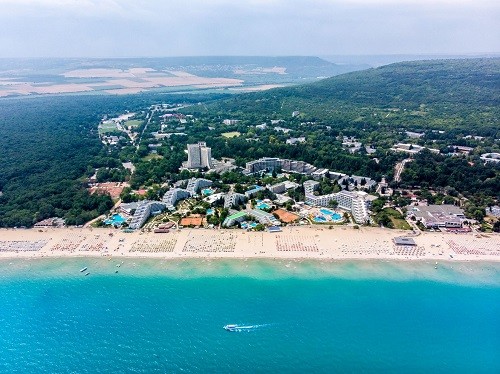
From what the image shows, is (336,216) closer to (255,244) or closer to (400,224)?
(400,224)

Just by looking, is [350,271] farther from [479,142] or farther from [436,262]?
[479,142]

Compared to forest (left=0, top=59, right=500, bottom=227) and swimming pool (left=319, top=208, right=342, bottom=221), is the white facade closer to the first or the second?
swimming pool (left=319, top=208, right=342, bottom=221)

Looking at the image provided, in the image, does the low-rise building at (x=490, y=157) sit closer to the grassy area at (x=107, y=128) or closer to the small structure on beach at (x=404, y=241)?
the small structure on beach at (x=404, y=241)

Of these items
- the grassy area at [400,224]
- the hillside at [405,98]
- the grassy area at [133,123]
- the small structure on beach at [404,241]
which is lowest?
the grassy area at [400,224]

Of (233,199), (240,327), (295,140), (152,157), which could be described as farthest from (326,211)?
(152,157)

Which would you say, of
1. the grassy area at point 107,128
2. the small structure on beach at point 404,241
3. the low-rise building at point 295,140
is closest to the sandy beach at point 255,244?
the small structure on beach at point 404,241
